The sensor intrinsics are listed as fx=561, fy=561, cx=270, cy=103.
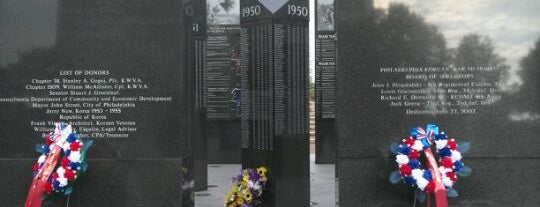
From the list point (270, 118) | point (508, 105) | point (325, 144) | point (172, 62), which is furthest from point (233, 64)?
point (508, 105)

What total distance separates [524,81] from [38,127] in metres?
4.89

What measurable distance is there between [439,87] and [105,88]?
131 inches

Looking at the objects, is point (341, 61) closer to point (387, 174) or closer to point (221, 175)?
point (387, 174)


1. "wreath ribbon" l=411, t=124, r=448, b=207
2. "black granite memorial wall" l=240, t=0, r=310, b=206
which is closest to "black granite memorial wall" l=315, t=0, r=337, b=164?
"black granite memorial wall" l=240, t=0, r=310, b=206

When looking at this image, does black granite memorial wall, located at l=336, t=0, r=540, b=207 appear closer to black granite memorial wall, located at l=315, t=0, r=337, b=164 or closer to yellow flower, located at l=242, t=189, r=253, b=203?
yellow flower, located at l=242, t=189, r=253, b=203

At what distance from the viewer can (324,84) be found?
46.3 feet

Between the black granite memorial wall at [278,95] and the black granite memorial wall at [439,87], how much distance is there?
230 cm

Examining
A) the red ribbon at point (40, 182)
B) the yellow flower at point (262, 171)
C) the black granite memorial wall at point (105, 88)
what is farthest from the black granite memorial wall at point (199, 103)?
the red ribbon at point (40, 182)

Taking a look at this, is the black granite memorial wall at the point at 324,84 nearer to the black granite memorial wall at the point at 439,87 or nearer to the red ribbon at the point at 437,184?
the black granite memorial wall at the point at 439,87

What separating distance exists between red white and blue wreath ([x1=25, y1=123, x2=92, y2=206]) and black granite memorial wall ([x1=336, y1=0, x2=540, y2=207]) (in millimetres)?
2489

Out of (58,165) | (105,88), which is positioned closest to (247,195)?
(105,88)

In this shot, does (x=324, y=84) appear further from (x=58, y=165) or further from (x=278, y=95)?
(x=58, y=165)

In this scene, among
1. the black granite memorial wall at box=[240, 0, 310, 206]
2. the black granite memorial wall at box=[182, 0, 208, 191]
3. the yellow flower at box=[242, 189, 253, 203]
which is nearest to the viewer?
the yellow flower at box=[242, 189, 253, 203]

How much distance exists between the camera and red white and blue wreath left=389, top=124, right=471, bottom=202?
472 cm
